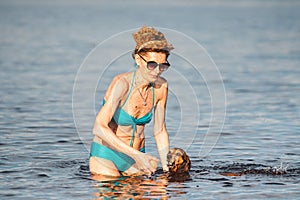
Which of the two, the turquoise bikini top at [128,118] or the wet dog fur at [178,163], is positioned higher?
the turquoise bikini top at [128,118]

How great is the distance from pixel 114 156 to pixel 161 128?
62cm

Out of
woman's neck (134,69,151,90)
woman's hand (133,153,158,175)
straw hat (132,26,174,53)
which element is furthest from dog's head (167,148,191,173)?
straw hat (132,26,174,53)

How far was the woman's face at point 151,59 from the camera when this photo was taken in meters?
8.21

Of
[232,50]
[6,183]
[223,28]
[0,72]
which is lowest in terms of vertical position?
[6,183]

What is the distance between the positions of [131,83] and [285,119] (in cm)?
545

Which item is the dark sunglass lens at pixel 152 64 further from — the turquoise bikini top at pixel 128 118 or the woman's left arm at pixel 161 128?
the woman's left arm at pixel 161 128

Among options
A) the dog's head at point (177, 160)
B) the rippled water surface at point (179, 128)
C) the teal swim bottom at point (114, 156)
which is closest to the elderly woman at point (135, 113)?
the teal swim bottom at point (114, 156)

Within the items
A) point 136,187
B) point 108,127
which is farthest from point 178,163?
point 108,127

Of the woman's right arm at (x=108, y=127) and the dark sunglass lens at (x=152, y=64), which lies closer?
the woman's right arm at (x=108, y=127)

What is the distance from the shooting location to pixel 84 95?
16062mm

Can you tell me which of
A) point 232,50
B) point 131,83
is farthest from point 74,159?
point 232,50

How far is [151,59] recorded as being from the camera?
823 cm

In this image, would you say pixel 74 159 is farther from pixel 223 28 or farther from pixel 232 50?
pixel 223 28

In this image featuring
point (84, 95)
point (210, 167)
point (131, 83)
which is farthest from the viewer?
point (84, 95)
